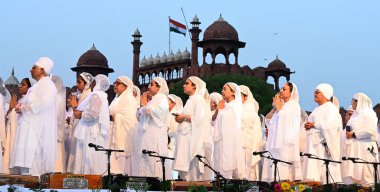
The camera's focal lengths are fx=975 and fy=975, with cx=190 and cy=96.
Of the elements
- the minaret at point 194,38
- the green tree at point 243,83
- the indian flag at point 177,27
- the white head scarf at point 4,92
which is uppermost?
the indian flag at point 177,27

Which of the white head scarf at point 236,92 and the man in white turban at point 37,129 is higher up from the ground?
the white head scarf at point 236,92

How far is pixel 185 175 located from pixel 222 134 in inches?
48.2

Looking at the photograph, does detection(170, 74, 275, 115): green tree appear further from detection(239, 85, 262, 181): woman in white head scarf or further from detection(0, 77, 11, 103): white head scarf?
detection(0, 77, 11, 103): white head scarf

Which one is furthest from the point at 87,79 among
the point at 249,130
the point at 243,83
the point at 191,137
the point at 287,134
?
the point at 243,83

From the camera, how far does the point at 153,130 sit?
18203mm

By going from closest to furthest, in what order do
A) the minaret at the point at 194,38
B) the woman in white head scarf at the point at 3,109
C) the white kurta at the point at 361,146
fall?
the woman in white head scarf at the point at 3,109 → the white kurta at the point at 361,146 → the minaret at the point at 194,38

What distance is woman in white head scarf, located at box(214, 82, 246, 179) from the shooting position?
19000 mm

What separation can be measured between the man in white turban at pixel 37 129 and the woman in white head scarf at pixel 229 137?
11.7 feet

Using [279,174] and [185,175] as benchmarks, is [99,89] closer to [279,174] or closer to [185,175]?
[185,175]

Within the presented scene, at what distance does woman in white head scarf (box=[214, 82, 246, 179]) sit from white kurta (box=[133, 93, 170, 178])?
51.8 inches

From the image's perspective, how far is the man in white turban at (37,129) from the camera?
16828 millimetres

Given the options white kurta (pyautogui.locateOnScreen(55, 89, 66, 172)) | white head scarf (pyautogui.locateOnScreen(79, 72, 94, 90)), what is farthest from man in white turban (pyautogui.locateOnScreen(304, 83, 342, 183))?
white kurta (pyautogui.locateOnScreen(55, 89, 66, 172))

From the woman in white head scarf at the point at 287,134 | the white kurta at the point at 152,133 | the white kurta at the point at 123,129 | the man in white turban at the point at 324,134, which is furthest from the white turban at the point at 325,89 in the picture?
Answer: the white kurta at the point at 123,129

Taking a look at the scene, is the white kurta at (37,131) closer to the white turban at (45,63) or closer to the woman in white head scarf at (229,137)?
the white turban at (45,63)
